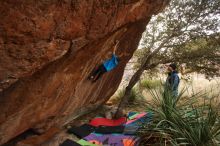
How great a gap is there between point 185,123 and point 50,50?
2720 millimetres

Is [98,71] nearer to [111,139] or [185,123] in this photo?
[111,139]

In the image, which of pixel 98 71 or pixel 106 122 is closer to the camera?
pixel 98 71

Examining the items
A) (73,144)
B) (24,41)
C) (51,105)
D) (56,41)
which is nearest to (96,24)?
(56,41)

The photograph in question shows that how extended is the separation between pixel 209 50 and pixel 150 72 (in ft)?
7.56

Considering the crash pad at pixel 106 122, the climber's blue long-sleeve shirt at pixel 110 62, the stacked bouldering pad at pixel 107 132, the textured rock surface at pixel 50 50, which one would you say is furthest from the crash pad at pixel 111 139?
the climber's blue long-sleeve shirt at pixel 110 62

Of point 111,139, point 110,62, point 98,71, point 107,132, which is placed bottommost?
point 111,139

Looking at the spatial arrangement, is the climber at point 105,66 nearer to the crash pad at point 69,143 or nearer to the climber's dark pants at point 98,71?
the climber's dark pants at point 98,71

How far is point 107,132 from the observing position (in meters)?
6.76

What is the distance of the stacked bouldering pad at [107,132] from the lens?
5855 mm

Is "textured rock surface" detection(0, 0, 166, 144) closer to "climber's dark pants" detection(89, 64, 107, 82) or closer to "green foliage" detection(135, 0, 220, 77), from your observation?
"climber's dark pants" detection(89, 64, 107, 82)

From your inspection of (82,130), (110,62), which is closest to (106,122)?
(82,130)

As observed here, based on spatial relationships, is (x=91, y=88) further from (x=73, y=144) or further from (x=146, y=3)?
(x=146, y=3)

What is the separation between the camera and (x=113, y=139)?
20.3ft

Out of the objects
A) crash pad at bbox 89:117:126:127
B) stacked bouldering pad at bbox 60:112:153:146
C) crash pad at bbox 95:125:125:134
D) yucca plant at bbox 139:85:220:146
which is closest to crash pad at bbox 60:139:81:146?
stacked bouldering pad at bbox 60:112:153:146
